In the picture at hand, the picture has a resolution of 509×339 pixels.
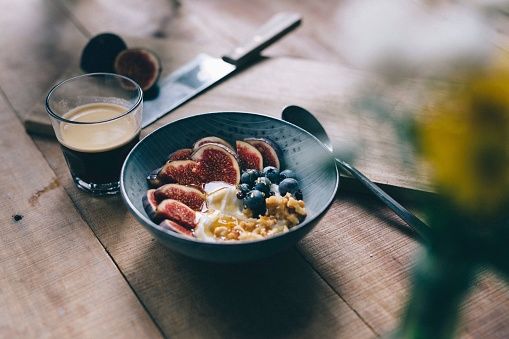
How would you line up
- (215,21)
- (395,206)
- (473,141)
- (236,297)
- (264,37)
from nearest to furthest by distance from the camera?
(473,141)
(236,297)
(395,206)
(264,37)
(215,21)

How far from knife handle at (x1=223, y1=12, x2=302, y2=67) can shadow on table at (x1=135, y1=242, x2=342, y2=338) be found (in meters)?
0.79

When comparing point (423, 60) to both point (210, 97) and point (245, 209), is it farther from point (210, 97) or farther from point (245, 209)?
point (210, 97)

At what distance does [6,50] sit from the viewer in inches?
71.6

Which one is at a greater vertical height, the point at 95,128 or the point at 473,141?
the point at 473,141

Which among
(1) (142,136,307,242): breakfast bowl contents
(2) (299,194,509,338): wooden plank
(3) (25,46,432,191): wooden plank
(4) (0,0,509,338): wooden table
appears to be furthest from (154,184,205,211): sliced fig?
(3) (25,46,432,191): wooden plank

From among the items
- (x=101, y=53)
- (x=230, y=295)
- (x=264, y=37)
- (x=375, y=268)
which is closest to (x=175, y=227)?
(x=230, y=295)

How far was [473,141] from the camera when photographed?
46cm

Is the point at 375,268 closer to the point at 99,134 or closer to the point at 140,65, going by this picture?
the point at 99,134

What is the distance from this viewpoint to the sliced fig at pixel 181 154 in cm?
124

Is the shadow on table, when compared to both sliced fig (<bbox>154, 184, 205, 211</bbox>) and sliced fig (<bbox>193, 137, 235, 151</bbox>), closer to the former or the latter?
sliced fig (<bbox>154, 184, 205, 211</bbox>)

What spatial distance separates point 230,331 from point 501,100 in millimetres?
673

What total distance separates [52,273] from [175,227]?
272 millimetres

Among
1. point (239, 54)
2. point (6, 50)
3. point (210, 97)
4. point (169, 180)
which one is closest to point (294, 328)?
point (169, 180)

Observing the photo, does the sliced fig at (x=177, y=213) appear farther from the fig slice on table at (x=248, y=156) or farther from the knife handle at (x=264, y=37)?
the knife handle at (x=264, y=37)
